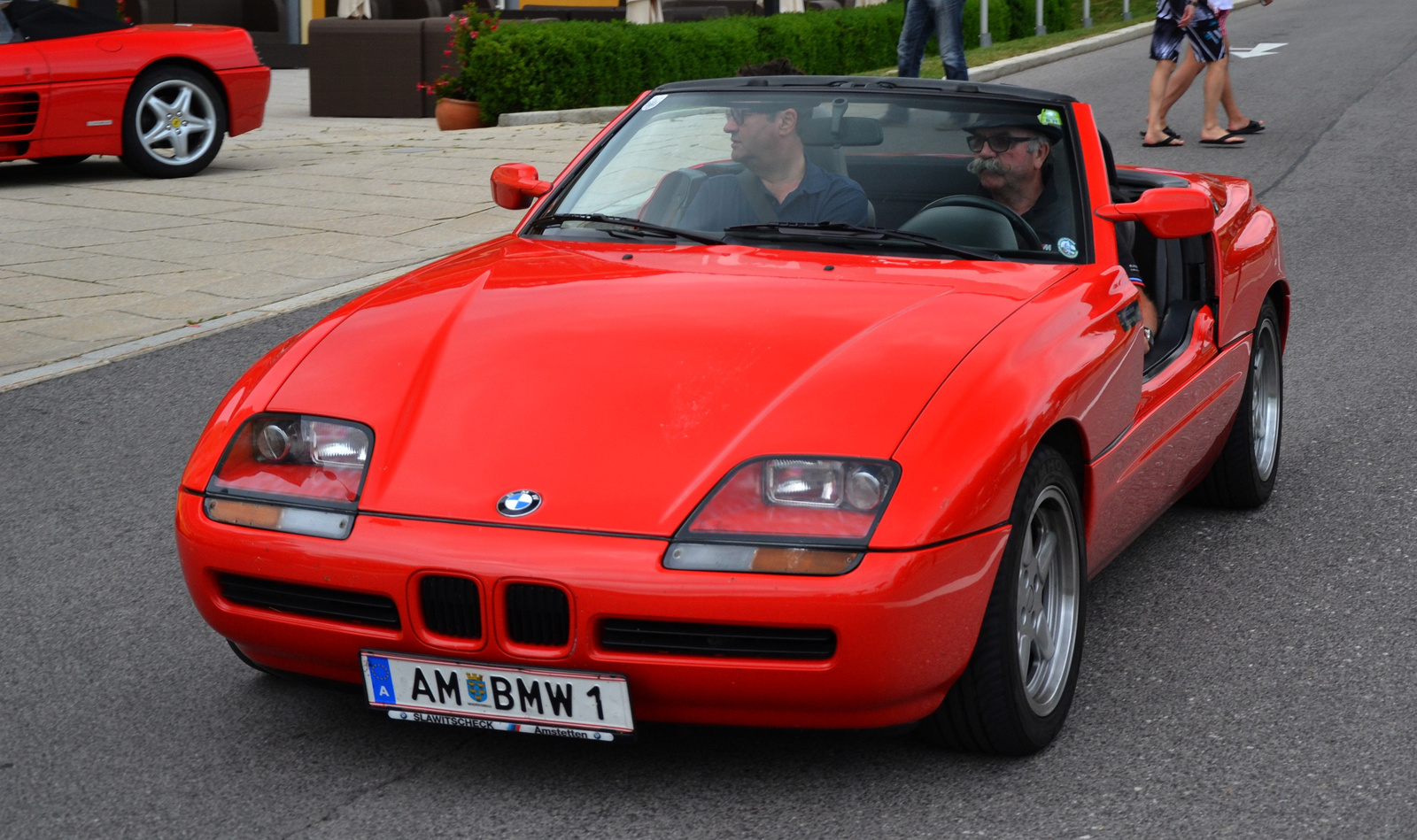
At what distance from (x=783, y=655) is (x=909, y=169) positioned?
185 cm

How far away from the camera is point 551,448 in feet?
9.61

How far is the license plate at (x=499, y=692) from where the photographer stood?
2764 mm

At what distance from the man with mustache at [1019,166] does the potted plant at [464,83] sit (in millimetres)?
11258

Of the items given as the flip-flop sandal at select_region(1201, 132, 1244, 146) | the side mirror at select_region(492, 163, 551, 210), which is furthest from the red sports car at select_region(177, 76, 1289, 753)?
the flip-flop sandal at select_region(1201, 132, 1244, 146)

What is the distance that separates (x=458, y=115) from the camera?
14.8m

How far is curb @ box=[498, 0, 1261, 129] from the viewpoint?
14.6 m

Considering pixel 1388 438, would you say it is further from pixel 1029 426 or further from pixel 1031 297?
pixel 1029 426

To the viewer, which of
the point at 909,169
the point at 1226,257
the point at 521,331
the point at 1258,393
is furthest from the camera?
the point at 1258,393

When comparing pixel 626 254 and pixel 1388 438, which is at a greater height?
pixel 626 254

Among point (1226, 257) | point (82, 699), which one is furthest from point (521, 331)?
point (1226, 257)

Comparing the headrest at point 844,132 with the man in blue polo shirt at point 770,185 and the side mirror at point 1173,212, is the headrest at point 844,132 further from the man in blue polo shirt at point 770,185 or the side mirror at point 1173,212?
the side mirror at point 1173,212

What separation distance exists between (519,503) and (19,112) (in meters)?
8.94

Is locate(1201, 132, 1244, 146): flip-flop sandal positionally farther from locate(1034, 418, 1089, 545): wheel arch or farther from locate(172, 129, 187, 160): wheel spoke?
locate(1034, 418, 1089, 545): wheel arch

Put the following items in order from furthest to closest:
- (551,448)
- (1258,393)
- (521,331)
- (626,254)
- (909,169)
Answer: (1258,393), (909,169), (626,254), (521,331), (551,448)
